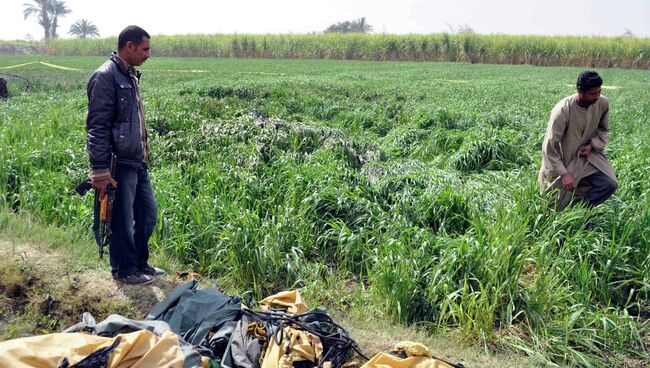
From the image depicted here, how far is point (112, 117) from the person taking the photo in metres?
3.62

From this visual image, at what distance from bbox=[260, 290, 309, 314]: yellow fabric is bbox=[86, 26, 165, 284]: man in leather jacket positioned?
109 centimetres

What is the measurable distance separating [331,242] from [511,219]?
1.65 metres

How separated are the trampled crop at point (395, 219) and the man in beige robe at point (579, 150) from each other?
0.24 m

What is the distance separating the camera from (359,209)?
539 centimetres

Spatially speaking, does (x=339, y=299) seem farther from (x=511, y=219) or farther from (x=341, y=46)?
(x=341, y=46)

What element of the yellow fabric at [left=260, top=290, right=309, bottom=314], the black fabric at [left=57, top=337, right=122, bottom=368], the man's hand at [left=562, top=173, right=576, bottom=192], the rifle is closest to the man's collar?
the rifle

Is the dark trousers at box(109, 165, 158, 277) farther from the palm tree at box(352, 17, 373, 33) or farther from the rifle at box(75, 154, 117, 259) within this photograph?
the palm tree at box(352, 17, 373, 33)

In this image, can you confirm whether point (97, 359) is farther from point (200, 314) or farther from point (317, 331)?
point (317, 331)

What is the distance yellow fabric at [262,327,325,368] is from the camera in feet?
9.02

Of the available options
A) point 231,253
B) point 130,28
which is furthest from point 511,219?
point 130,28

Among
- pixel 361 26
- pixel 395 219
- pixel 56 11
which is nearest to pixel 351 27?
pixel 361 26

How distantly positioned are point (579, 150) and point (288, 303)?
3139 mm

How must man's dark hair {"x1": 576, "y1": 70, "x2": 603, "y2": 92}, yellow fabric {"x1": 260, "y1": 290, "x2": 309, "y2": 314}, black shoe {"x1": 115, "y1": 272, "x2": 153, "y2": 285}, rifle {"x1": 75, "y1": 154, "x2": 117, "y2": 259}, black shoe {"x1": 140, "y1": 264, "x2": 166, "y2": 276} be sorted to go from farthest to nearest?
man's dark hair {"x1": 576, "y1": 70, "x2": 603, "y2": 92} < black shoe {"x1": 140, "y1": 264, "x2": 166, "y2": 276} < black shoe {"x1": 115, "y1": 272, "x2": 153, "y2": 285} < rifle {"x1": 75, "y1": 154, "x2": 117, "y2": 259} < yellow fabric {"x1": 260, "y1": 290, "x2": 309, "y2": 314}

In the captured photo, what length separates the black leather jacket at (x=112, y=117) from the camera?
11.6ft
